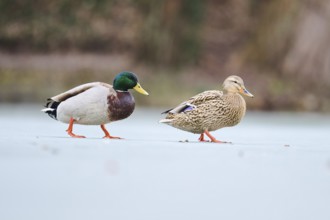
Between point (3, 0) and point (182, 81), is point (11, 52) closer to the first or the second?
point (3, 0)

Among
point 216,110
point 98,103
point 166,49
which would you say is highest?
point 166,49

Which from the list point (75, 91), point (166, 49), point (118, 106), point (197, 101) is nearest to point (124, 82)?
point (118, 106)

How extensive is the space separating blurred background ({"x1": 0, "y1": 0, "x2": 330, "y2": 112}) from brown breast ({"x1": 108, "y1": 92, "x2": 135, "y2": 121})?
911cm

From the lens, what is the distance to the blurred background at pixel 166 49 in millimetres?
15547

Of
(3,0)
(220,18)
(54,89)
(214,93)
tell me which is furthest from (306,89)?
(214,93)

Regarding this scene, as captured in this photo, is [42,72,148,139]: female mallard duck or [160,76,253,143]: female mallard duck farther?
[160,76,253,143]: female mallard duck

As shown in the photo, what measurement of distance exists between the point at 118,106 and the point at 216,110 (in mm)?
823

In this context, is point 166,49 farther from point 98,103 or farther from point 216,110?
point 98,103

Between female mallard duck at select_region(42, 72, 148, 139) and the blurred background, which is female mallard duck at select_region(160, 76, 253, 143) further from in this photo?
the blurred background

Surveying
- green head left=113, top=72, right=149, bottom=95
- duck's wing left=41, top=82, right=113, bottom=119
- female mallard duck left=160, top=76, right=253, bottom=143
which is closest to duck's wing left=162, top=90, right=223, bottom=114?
female mallard duck left=160, top=76, right=253, bottom=143

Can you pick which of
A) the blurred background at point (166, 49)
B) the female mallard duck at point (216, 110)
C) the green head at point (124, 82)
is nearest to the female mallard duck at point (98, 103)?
the green head at point (124, 82)

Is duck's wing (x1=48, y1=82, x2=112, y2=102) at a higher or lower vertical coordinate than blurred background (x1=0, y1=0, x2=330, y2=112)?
lower

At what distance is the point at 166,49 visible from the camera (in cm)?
1712

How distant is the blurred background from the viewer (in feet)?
51.0
